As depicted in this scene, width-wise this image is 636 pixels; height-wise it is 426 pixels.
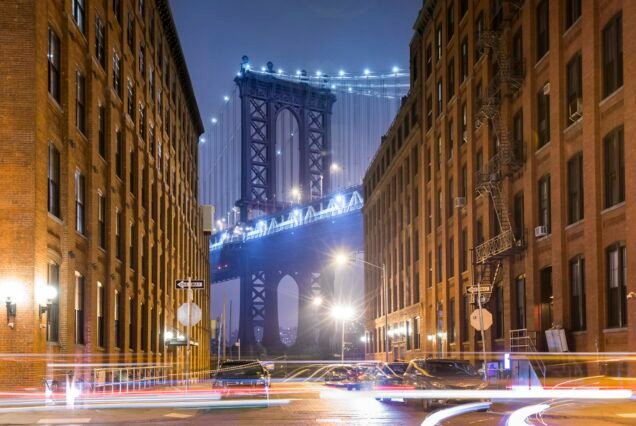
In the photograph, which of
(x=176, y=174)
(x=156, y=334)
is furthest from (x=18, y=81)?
(x=176, y=174)

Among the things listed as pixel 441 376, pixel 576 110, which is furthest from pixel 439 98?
pixel 441 376

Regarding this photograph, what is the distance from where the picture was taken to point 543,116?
32.8 metres

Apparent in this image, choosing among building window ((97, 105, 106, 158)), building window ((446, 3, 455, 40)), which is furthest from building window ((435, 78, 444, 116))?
building window ((97, 105, 106, 158))

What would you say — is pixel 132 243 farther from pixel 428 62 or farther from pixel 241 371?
pixel 428 62

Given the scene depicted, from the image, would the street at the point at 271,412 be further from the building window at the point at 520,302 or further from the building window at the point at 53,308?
the building window at the point at 520,302

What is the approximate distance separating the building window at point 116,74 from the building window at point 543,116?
16591 mm

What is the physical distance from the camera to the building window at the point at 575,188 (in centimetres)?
2898

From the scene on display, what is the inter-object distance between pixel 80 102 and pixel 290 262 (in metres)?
80.4

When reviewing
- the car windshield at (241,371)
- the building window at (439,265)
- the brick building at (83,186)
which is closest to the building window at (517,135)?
the building window at (439,265)

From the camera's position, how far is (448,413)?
18500mm

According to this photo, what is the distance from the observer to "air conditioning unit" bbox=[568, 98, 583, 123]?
28375 millimetres

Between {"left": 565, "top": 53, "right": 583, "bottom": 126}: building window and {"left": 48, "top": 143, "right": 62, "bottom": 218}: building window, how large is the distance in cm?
1635

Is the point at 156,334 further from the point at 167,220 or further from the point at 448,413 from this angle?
the point at 448,413

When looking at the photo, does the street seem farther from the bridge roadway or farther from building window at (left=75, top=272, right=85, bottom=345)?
the bridge roadway
